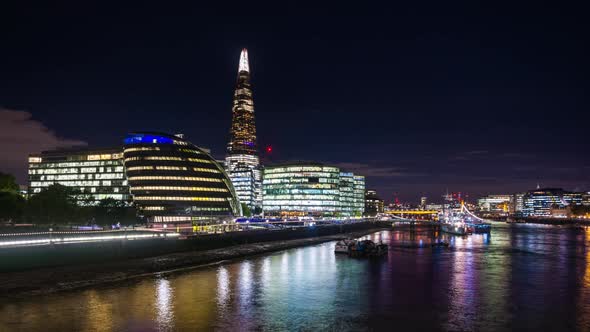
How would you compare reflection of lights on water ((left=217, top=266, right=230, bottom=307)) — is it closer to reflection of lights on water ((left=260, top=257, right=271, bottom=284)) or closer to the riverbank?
reflection of lights on water ((left=260, top=257, right=271, bottom=284))

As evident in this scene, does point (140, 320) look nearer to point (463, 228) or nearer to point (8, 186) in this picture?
point (8, 186)

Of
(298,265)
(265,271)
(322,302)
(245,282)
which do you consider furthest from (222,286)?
(298,265)

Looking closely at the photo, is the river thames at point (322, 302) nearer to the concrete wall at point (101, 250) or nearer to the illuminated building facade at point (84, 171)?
the concrete wall at point (101, 250)

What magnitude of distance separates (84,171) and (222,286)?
15636 centimetres

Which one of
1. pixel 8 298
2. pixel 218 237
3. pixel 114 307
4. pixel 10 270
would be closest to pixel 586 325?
pixel 114 307

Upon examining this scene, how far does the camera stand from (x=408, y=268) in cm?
5522

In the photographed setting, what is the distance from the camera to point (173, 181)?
151875 mm

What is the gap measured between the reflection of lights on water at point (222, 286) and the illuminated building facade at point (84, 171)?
116m

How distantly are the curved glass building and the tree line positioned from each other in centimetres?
3321

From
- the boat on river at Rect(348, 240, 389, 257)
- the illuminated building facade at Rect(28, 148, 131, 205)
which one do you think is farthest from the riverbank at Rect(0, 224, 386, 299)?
Result: the illuminated building facade at Rect(28, 148, 131, 205)

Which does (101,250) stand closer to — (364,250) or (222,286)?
(222,286)

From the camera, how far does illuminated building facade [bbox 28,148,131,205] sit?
554ft

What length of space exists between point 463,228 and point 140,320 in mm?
146170

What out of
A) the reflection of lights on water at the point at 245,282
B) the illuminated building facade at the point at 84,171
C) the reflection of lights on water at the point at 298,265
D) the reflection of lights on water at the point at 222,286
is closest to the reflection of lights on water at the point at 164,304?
the reflection of lights on water at the point at 222,286
